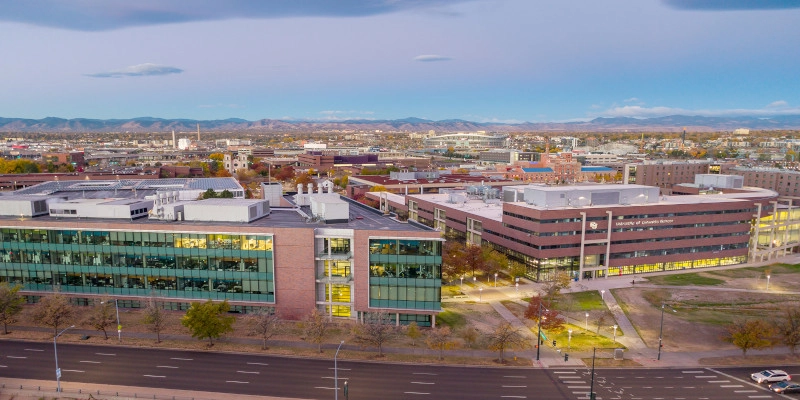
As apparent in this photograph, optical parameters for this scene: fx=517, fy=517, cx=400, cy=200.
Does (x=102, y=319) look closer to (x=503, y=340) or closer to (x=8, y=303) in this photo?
(x=8, y=303)

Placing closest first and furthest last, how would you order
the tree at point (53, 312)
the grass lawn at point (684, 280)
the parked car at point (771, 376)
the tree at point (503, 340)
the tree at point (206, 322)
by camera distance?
the parked car at point (771, 376), the tree at point (503, 340), the tree at point (206, 322), the tree at point (53, 312), the grass lawn at point (684, 280)

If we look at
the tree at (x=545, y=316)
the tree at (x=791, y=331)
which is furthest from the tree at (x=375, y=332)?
the tree at (x=791, y=331)

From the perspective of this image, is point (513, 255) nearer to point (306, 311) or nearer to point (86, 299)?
point (306, 311)

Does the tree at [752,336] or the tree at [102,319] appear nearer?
the tree at [752,336]

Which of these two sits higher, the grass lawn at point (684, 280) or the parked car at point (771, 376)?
the parked car at point (771, 376)

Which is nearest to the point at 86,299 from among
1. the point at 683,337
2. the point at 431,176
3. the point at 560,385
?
the point at 560,385

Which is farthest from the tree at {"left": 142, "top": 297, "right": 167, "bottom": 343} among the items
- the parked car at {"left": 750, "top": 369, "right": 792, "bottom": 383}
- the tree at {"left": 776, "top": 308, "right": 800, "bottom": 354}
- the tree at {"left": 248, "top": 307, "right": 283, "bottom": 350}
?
the tree at {"left": 776, "top": 308, "right": 800, "bottom": 354}

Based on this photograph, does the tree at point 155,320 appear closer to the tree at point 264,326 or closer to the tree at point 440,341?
the tree at point 264,326

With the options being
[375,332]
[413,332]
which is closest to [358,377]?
[375,332]
